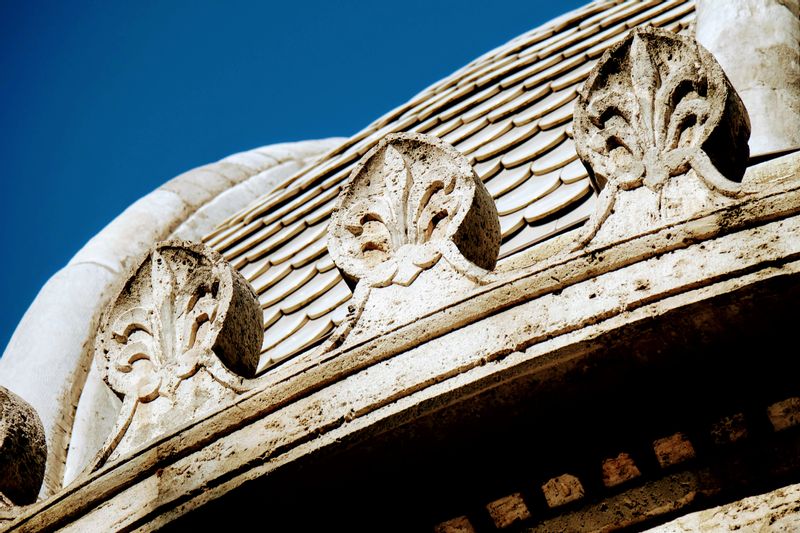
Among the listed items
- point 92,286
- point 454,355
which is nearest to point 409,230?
point 454,355

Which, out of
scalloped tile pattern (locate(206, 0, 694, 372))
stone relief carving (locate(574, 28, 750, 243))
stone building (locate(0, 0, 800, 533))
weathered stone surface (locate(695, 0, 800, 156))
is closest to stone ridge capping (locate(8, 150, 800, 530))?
stone building (locate(0, 0, 800, 533))

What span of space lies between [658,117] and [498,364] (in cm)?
89

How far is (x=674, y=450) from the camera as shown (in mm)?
3096

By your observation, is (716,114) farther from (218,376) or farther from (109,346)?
(109,346)

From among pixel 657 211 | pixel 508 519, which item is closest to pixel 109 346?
pixel 508 519

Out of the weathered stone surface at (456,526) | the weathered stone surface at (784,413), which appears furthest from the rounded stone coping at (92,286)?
the weathered stone surface at (784,413)

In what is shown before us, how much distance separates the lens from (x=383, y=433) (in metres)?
3.19

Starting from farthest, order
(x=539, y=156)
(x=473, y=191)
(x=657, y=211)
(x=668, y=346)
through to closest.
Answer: (x=539, y=156)
(x=473, y=191)
(x=657, y=211)
(x=668, y=346)

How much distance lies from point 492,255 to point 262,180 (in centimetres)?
748

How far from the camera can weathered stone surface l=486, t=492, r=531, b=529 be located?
3207mm

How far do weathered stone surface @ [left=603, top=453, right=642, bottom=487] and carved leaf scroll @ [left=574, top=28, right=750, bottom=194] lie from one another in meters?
0.72

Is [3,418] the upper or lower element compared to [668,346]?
upper

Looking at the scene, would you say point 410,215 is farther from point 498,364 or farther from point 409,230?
point 498,364

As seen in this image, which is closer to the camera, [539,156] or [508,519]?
[508,519]
